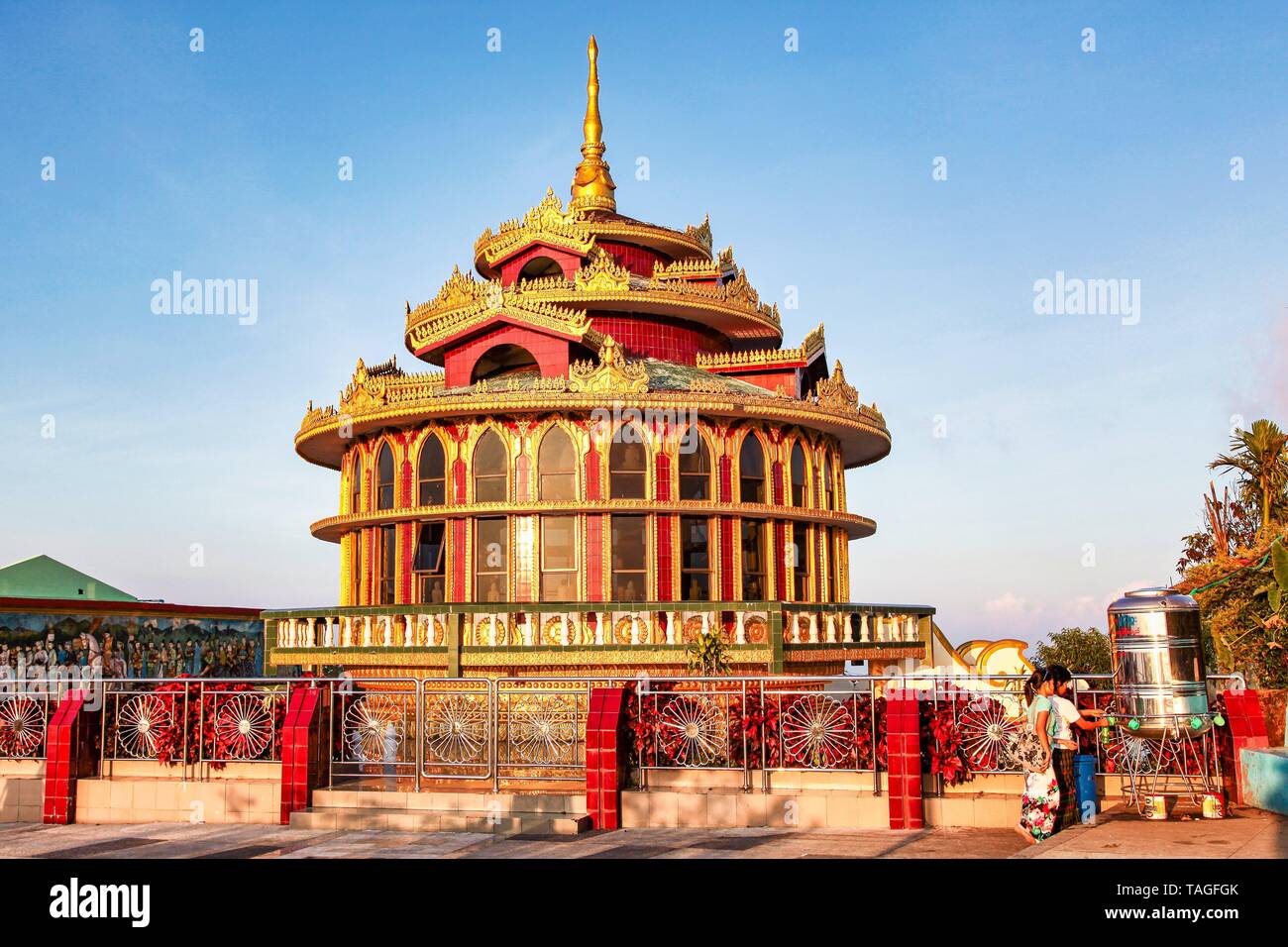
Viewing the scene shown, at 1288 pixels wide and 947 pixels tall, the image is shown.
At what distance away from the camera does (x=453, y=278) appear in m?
33.2

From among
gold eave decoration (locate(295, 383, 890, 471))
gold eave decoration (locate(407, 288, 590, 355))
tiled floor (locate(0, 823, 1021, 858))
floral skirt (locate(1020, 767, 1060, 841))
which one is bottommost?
tiled floor (locate(0, 823, 1021, 858))

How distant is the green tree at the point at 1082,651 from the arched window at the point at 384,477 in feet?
67.6

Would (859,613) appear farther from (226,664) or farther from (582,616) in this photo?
(226,664)

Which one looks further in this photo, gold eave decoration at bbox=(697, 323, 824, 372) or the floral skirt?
gold eave decoration at bbox=(697, 323, 824, 372)

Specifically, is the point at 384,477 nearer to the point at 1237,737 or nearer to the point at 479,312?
the point at 479,312

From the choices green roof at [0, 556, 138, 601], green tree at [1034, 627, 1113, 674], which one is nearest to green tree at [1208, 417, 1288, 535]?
green tree at [1034, 627, 1113, 674]

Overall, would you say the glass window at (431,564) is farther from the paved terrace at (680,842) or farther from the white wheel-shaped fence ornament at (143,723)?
the paved terrace at (680,842)

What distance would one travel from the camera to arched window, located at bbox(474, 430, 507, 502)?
96.1 feet

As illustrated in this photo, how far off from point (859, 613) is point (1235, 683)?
45.6 ft

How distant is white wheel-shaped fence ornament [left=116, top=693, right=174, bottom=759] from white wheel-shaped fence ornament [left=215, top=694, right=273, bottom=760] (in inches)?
36.9

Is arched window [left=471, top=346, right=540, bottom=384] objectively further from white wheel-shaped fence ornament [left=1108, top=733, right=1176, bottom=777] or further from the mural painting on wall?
white wheel-shaped fence ornament [left=1108, top=733, right=1176, bottom=777]

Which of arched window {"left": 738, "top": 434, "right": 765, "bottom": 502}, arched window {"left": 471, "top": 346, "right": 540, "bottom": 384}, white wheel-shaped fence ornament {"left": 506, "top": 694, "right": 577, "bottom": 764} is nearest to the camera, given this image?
white wheel-shaped fence ornament {"left": 506, "top": 694, "right": 577, "bottom": 764}

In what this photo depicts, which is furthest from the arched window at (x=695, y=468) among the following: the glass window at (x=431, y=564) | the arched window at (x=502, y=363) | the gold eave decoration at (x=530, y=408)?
the glass window at (x=431, y=564)
